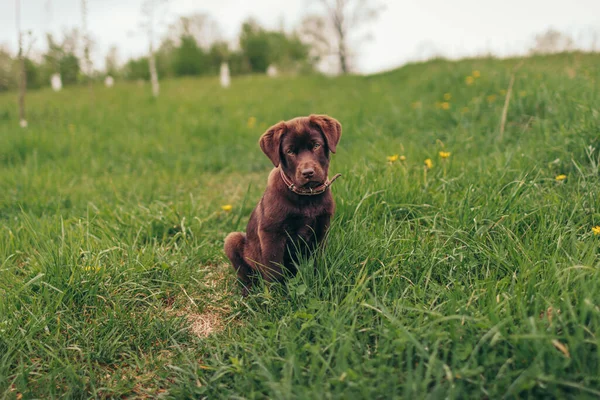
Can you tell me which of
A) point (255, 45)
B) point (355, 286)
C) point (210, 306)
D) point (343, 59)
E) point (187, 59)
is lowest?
point (210, 306)

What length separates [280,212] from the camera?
255 centimetres

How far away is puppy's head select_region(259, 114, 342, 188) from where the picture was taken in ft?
8.60

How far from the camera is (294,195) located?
2.61 meters

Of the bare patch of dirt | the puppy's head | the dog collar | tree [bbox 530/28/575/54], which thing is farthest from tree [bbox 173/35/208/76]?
the dog collar

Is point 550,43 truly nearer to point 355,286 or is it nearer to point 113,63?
point 355,286

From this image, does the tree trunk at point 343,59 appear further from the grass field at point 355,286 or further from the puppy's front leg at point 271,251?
the puppy's front leg at point 271,251

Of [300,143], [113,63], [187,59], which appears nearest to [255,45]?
[187,59]

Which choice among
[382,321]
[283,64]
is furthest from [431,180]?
[283,64]

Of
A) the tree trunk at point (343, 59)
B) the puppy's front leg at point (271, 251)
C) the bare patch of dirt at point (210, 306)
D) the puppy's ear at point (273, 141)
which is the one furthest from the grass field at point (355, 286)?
the tree trunk at point (343, 59)

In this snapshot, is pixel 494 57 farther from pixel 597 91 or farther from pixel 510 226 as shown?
pixel 510 226

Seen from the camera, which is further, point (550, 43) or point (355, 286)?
point (550, 43)

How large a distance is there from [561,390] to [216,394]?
5.04 ft

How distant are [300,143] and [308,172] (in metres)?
0.30

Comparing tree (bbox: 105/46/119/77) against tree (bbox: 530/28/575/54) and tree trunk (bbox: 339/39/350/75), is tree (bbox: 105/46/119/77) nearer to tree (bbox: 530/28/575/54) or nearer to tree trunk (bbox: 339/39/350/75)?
tree trunk (bbox: 339/39/350/75)
